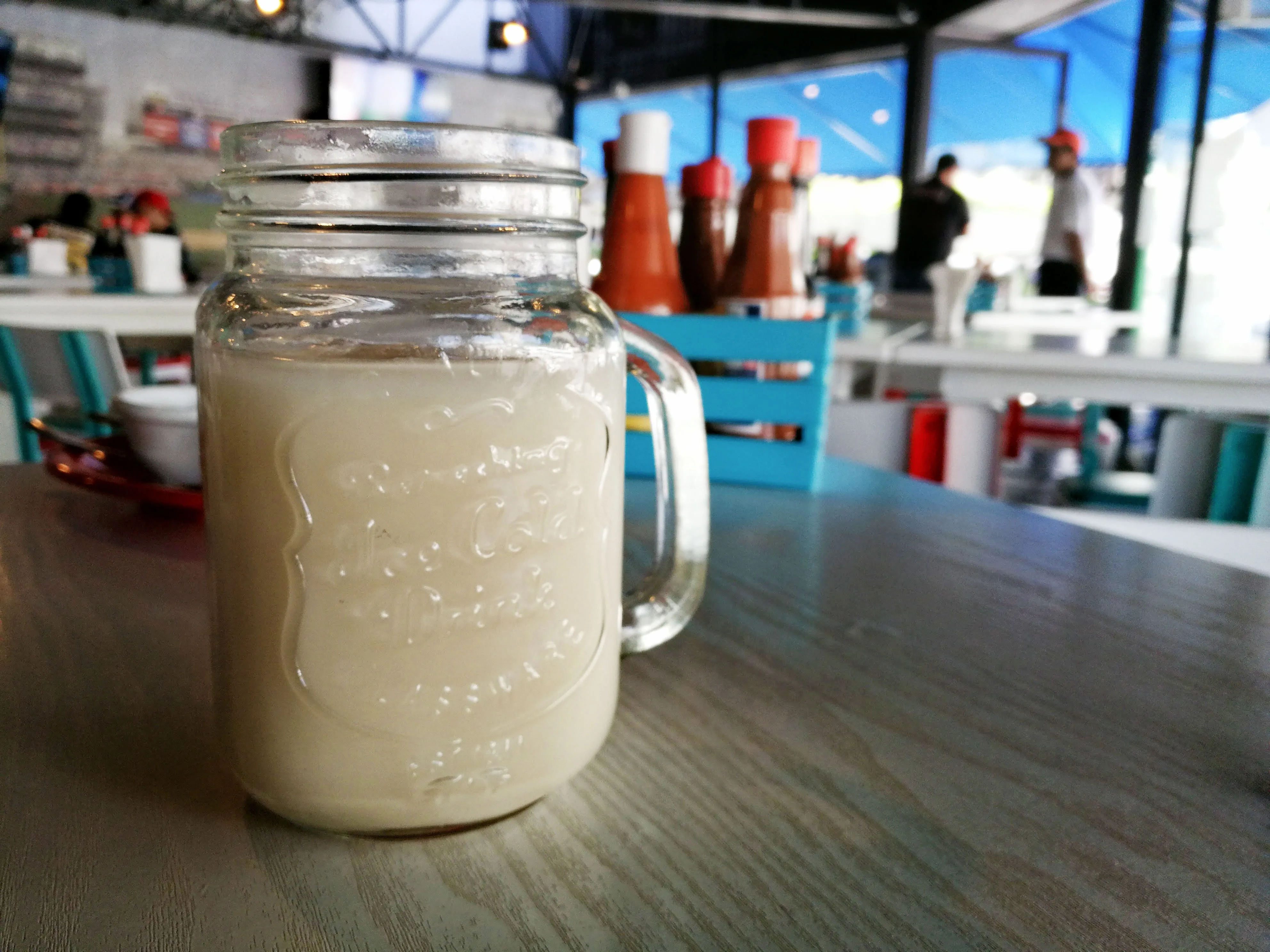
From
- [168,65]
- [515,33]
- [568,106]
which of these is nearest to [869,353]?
[515,33]

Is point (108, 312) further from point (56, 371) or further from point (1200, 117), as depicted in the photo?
point (1200, 117)

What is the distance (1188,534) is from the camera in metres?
1.26

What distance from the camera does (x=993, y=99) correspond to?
7.98m

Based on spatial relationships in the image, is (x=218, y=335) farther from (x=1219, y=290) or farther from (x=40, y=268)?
(x=1219, y=290)

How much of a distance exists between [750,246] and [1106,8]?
590 cm

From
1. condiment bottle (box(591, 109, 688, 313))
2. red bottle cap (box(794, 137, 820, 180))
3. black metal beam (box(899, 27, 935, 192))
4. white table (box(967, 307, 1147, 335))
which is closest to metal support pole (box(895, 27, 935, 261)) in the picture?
black metal beam (box(899, 27, 935, 192))

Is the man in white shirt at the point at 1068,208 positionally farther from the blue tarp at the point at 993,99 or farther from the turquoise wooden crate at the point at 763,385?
the turquoise wooden crate at the point at 763,385

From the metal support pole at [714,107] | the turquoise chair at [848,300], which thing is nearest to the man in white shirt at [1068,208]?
the turquoise chair at [848,300]

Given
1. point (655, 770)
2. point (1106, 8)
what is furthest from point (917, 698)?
point (1106, 8)

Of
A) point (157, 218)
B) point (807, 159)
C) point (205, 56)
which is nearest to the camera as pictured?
point (807, 159)

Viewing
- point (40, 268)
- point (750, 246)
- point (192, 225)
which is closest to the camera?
point (750, 246)

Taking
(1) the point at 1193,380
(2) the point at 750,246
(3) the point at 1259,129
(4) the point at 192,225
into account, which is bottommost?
(1) the point at 1193,380

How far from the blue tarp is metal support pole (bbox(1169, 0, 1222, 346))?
0.03m

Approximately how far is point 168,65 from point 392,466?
23.8 ft
